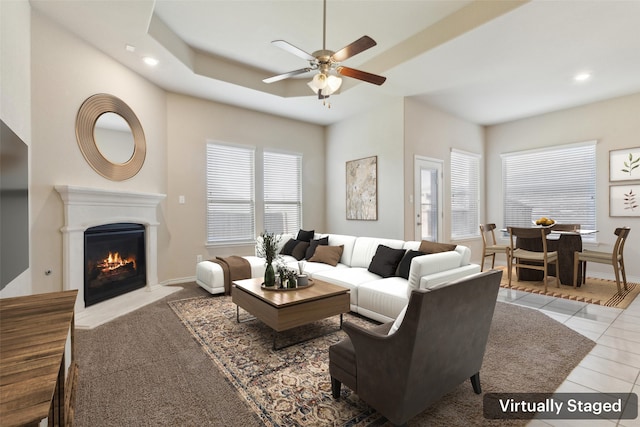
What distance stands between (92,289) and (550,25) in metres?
5.95

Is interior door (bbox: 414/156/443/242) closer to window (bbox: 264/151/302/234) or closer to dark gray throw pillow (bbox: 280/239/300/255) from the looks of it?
dark gray throw pillow (bbox: 280/239/300/255)

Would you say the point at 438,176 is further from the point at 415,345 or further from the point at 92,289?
the point at 92,289

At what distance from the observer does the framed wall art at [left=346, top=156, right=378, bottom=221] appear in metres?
5.57

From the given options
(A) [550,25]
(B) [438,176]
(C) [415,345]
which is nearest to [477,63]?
(A) [550,25]

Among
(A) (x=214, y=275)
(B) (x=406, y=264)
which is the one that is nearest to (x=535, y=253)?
(B) (x=406, y=264)

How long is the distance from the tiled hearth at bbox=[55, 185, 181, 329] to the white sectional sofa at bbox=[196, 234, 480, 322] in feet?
2.54

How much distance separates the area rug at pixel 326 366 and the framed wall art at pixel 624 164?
11.3 ft

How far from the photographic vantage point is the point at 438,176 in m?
5.66

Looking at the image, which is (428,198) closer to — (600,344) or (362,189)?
(362,189)

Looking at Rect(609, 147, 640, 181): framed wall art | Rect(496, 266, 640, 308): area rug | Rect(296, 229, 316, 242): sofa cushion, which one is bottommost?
Rect(496, 266, 640, 308): area rug

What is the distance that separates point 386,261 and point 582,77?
3.96 meters

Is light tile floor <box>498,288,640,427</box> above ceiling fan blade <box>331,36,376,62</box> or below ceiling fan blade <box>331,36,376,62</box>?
below

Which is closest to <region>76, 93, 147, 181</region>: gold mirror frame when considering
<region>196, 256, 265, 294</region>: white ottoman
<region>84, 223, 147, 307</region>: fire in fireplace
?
Answer: <region>84, 223, 147, 307</region>: fire in fireplace

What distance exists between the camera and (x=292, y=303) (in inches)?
103
